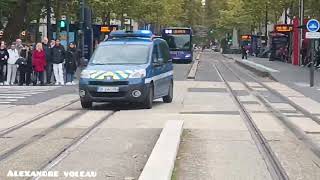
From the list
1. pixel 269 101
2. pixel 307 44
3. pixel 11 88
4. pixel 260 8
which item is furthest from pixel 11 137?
pixel 260 8

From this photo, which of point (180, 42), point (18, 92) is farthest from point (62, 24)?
point (180, 42)

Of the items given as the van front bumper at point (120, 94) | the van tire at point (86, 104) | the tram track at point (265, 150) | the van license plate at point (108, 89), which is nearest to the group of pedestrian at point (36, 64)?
the van tire at point (86, 104)

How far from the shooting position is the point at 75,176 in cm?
870

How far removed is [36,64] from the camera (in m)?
26.1

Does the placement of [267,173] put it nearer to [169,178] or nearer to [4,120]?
[169,178]

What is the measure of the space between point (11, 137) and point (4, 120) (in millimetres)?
2836

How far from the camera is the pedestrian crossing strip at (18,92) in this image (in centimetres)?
2039

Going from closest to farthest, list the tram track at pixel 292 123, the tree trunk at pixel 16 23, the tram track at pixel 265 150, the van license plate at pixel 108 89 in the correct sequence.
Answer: the tram track at pixel 265 150 < the tram track at pixel 292 123 < the van license plate at pixel 108 89 < the tree trunk at pixel 16 23

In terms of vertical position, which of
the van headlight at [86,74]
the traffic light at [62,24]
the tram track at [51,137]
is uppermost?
the traffic light at [62,24]

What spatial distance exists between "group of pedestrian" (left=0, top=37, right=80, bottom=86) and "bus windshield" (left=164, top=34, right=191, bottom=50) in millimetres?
31453

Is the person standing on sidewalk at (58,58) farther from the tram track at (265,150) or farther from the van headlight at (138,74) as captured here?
the tram track at (265,150)

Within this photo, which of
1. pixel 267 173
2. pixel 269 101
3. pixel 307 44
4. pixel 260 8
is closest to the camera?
pixel 267 173

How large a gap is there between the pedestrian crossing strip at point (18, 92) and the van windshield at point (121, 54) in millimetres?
3036

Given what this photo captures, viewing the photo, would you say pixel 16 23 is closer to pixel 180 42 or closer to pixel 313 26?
pixel 313 26
